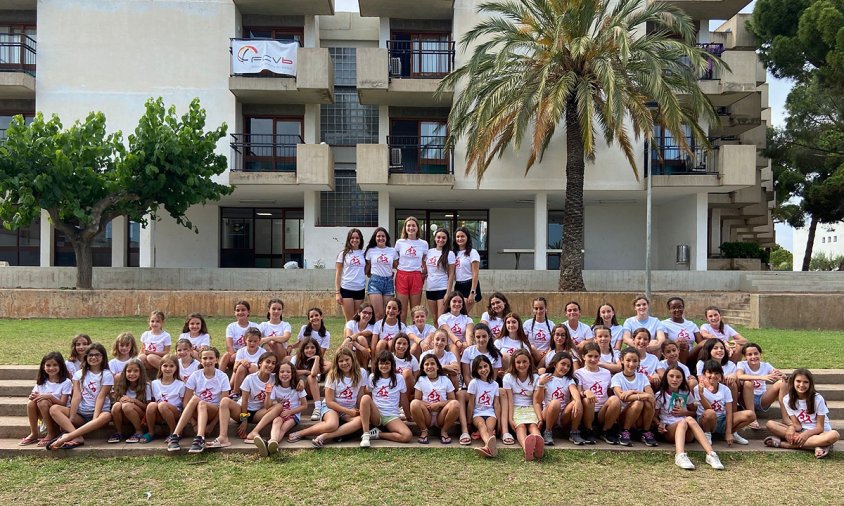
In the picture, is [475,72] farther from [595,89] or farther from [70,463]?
[70,463]

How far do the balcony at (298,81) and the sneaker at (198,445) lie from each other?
14563mm

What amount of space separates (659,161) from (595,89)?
5.51 meters

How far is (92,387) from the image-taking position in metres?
6.58

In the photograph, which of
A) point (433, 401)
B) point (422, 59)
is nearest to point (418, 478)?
point (433, 401)

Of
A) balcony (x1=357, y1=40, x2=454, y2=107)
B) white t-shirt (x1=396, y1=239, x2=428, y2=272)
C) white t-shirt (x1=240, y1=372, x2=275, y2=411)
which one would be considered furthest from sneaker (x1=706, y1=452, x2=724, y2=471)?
balcony (x1=357, y1=40, x2=454, y2=107)

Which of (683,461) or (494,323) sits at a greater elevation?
(494,323)

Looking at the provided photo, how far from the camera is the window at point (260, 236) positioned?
2294 centimetres

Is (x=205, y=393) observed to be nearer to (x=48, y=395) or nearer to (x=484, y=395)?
(x=48, y=395)

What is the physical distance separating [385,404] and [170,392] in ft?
7.82

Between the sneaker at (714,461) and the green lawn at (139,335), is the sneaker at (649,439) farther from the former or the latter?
the green lawn at (139,335)

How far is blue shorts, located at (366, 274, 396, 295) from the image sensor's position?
8.66m

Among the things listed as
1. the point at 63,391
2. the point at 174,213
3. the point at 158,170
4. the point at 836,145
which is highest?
the point at 836,145

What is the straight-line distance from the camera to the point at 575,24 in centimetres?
1579

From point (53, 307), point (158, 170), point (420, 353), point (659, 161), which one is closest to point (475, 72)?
point (659, 161)
